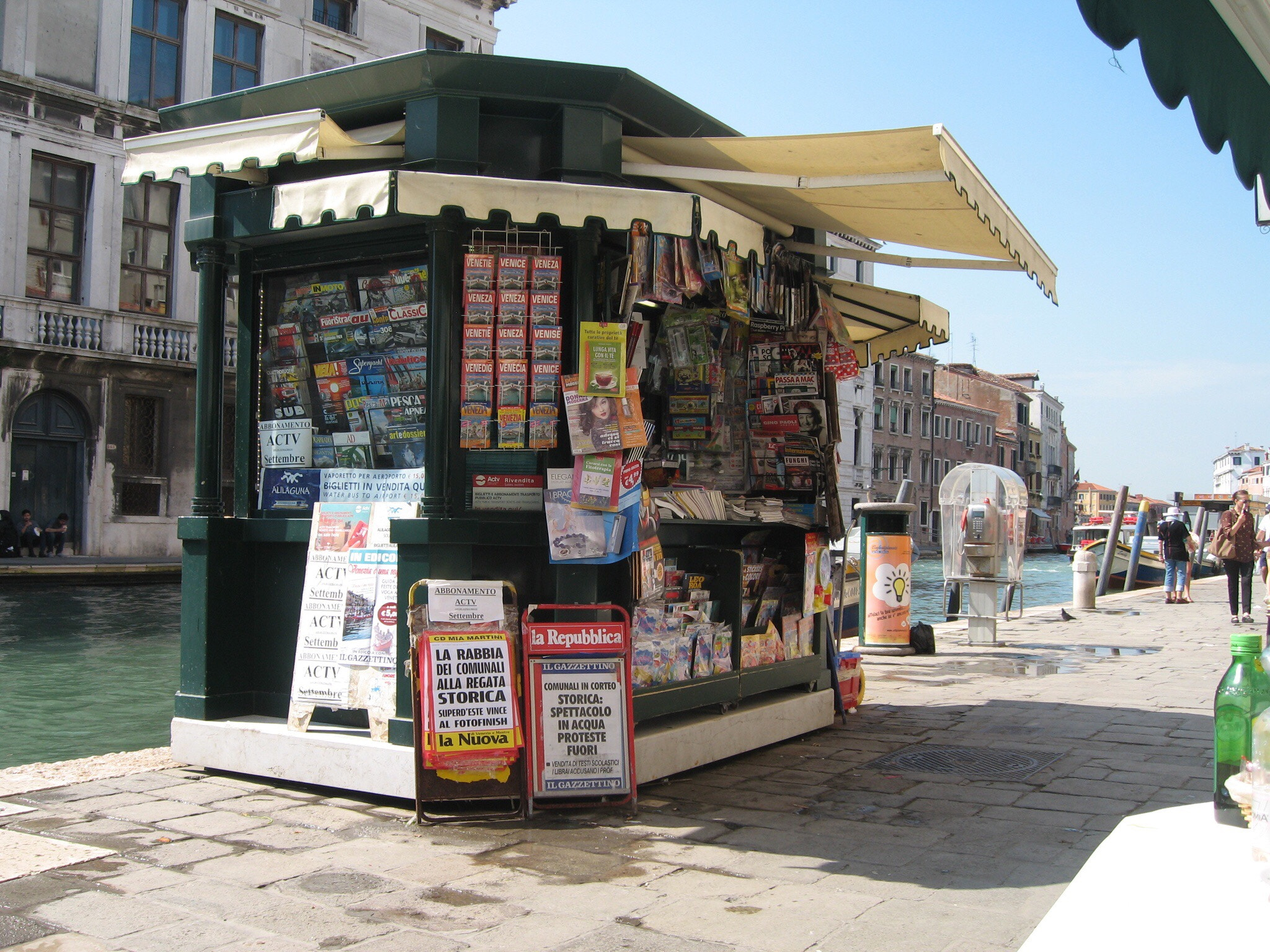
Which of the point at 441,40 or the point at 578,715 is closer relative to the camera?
the point at 578,715

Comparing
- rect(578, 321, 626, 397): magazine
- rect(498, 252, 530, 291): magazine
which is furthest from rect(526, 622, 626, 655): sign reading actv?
rect(498, 252, 530, 291): magazine

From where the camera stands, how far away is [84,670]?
11.0 metres

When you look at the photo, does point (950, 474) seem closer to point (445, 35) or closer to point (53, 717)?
point (53, 717)

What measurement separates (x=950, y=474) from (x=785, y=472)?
838 cm

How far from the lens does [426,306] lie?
572 centimetres

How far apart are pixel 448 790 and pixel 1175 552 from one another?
1802 centimetres

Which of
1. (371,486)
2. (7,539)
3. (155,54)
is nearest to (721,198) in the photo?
(371,486)

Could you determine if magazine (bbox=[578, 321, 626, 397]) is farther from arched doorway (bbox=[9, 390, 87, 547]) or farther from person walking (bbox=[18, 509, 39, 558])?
arched doorway (bbox=[9, 390, 87, 547])

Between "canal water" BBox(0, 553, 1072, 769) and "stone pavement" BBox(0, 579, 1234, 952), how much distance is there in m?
2.12

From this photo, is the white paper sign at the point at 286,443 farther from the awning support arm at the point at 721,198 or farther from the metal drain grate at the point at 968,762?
the metal drain grate at the point at 968,762

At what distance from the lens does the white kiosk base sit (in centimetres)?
527

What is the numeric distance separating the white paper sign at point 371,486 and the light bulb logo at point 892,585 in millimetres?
7298

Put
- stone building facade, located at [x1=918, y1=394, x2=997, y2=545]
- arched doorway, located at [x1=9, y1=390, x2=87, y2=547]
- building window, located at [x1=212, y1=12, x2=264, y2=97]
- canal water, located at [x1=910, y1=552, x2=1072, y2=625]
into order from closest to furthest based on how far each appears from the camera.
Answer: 1. canal water, located at [x1=910, y1=552, x2=1072, y2=625]
2. arched doorway, located at [x1=9, y1=390, x2=87, y2=547]
3. building window, located at [x1=212, y1=12, x2=264, y2=97]
4. stone building facade, located at [x1=918, y1=394, x2=997, y2=545]

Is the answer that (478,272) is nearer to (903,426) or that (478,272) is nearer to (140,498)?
(140,498)
